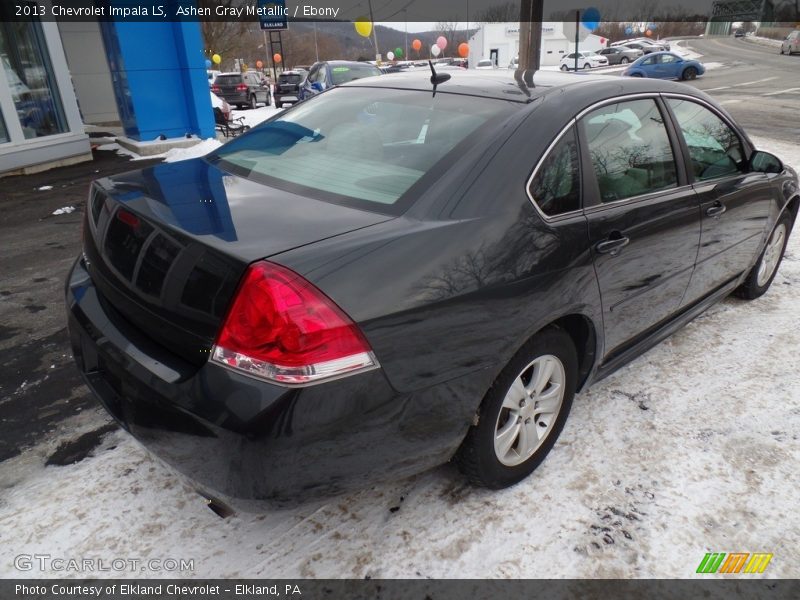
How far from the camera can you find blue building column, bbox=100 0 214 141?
32.6 ft

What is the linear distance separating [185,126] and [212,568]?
10464mm

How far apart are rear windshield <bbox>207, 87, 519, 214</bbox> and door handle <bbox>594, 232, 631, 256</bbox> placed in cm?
67

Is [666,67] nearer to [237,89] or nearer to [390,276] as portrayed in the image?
[237,89]

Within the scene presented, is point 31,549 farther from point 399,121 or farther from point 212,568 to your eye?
point 399,121

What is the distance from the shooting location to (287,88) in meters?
24.8

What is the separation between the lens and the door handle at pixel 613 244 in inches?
92.6

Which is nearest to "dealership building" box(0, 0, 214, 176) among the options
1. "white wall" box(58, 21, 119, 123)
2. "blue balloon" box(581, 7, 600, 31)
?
"white wall" box(58, 21, 119, 123)

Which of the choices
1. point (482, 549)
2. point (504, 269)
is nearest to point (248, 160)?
point (504, 269)

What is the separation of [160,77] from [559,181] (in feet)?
33.5

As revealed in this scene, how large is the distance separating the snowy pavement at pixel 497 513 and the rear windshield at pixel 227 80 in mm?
24993

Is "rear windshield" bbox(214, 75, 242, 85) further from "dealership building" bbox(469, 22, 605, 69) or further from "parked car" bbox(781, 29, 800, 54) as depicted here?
"dealership building" bbox(469, 22, 605, 69)

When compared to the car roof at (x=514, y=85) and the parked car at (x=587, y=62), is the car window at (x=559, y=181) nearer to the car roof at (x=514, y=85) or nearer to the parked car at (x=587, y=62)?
the car roof at (x=514, y=85)

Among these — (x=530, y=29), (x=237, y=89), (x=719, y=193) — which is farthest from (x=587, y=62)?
(x=719, y=193)

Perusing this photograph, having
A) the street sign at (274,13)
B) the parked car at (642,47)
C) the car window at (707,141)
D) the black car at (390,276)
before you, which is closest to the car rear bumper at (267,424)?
the black car at (390,276)
